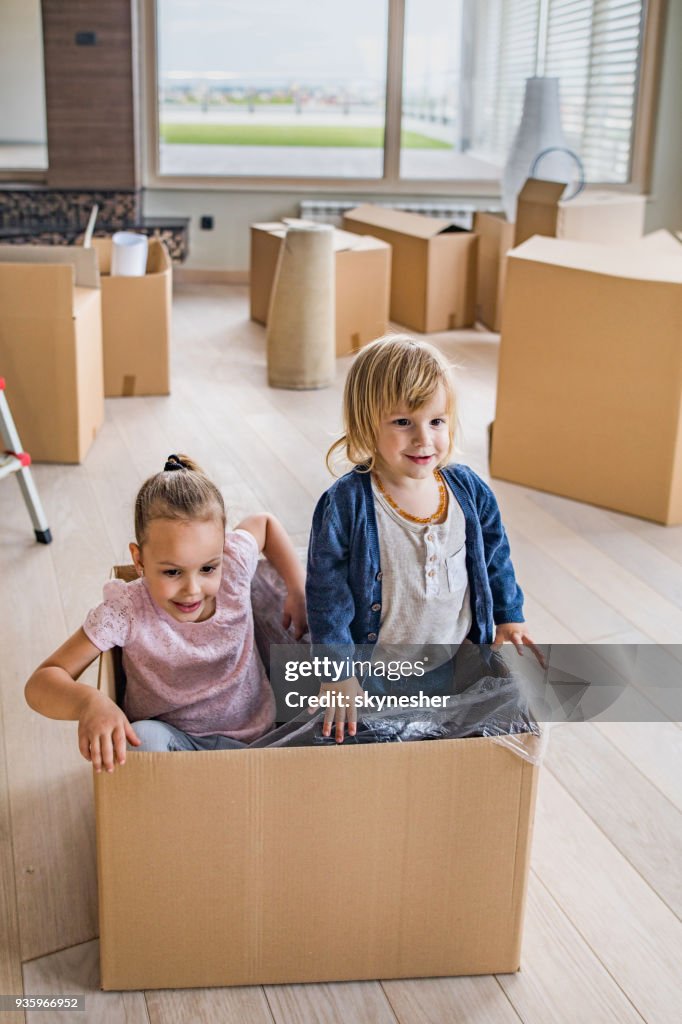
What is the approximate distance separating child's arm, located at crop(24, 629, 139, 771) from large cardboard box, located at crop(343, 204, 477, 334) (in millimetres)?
3694

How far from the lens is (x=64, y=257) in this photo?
10.2ft

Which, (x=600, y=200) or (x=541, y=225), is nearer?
(x=541, y=225)

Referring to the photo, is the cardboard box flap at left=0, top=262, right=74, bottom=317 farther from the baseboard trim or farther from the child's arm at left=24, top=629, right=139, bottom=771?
the baseboard trim

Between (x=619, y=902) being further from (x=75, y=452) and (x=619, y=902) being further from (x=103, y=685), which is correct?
(x=75, y=452)

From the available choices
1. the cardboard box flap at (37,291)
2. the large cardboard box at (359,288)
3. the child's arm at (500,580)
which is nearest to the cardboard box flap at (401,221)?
the large cardboard box at (359,288)

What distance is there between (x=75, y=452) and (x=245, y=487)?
0.52 metres

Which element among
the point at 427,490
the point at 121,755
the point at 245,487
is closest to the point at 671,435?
the point at 245,487

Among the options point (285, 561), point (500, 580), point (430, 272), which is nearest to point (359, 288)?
point (430, 272)

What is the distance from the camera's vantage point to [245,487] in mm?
2938

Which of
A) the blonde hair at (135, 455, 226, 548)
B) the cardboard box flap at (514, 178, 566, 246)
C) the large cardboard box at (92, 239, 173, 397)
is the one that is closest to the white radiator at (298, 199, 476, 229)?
the cardboard box flap at (514, 178, 566, 246)

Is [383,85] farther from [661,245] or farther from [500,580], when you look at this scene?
[500,580]

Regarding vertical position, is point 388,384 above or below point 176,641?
above

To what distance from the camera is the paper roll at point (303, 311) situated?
3900 mm

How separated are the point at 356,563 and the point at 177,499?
0.25 metres
